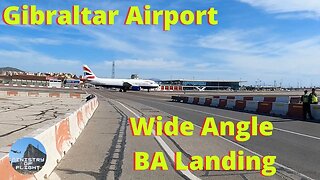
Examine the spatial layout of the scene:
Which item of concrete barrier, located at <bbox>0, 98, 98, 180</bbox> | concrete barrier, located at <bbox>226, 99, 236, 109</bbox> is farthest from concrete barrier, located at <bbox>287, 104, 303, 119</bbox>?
concrete barrier, located at <bbox>0, 98, 98, 180</bbox>

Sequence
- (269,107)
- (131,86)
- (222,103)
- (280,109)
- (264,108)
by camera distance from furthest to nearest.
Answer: (131,86) < (222,103) < (264,108) < (269,107) < (280,109)

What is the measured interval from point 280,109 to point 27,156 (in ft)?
74.4

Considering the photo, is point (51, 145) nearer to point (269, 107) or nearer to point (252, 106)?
point (269, 107)

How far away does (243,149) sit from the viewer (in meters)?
10.8

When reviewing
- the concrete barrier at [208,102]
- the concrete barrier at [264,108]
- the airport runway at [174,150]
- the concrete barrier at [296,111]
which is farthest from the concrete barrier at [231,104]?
the airport runway at [174,150]

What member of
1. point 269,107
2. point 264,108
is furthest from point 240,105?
point 269,107

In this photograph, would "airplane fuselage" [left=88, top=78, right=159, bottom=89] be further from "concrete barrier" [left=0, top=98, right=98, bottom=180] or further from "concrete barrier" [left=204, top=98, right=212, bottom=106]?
"concrete barrier" [left=0, top=98, right=98, bottom=180]

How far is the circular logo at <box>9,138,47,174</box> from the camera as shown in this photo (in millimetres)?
5613

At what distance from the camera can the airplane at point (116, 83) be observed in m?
93.9

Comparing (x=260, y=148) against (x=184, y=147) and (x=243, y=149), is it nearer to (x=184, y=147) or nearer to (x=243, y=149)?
(x=243, y=149)

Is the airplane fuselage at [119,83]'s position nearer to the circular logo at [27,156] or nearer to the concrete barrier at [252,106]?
the concrete barrier at [252,106]

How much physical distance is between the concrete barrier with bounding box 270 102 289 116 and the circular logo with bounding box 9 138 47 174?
21650mm

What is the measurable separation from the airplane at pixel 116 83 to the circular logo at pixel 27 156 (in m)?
87.7

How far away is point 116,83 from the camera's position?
309 ft
